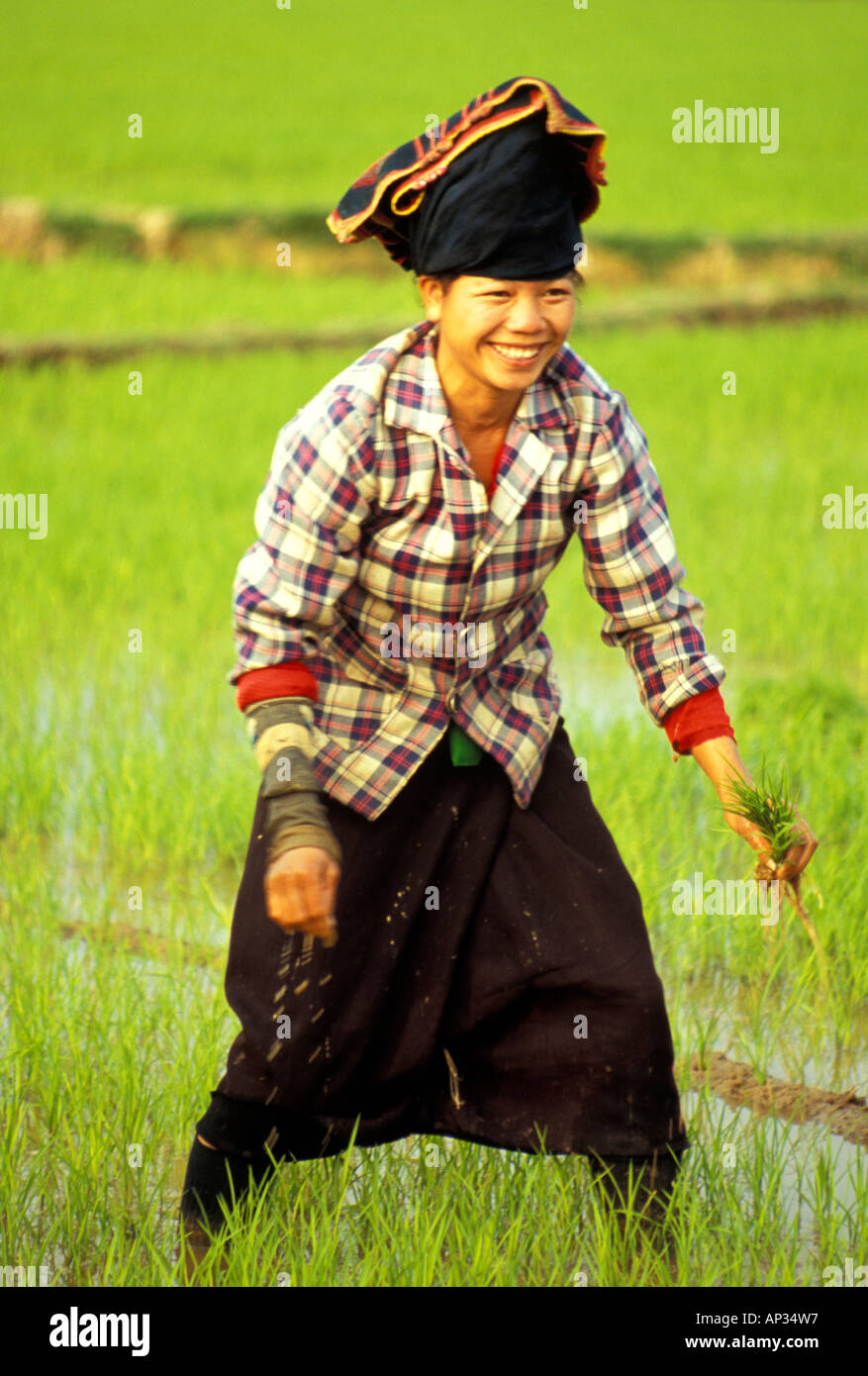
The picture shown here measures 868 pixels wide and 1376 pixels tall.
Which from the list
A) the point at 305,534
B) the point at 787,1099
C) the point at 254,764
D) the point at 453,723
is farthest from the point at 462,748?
the point at 254,764

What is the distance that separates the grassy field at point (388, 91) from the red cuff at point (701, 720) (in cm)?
935

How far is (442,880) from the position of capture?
194 centimetres

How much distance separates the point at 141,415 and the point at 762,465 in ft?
8.74

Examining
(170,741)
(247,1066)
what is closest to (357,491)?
(247,1066)

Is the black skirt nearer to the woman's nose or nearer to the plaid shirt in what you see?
the plaid shirt

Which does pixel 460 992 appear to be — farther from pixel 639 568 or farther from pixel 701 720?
pixel 639 568

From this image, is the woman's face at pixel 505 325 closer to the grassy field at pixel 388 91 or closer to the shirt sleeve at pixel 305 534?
the shirt sleeve at pixel 305 534

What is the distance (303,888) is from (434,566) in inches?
16.8

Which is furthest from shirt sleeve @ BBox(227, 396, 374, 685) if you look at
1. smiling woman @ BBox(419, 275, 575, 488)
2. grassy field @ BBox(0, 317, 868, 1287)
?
grassy field @ BBox(0, 317, 868, 1287)

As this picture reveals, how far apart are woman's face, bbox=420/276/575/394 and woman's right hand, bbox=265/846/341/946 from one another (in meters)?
0.58

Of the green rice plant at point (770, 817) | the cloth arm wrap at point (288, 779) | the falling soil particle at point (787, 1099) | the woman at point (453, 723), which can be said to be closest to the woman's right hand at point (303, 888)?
the cloth arm wrap at point (288, 779)

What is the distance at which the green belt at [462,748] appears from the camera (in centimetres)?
193

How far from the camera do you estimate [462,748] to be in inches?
75.9

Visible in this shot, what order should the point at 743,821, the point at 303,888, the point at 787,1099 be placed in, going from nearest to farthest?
the point at 303,888 < the point at 743,821 < the point at 787,1099
